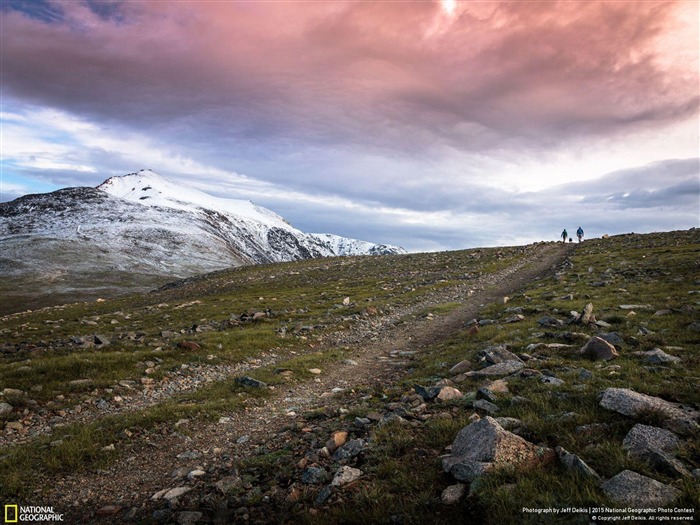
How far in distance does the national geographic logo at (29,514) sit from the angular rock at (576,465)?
8920 millimetres

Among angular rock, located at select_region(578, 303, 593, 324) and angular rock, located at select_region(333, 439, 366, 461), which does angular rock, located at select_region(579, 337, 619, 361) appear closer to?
angular rock, located at select_region(578, 303, 593, 324)

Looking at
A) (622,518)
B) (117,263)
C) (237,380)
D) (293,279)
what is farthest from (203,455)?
(117,263)

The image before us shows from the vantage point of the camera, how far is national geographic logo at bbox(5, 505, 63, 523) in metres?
6.92

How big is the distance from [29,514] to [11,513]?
0.32 metres

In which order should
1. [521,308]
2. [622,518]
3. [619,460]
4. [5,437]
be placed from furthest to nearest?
1. [521,308]
2. [5,437]
3. [619,460]
4. [622,518]

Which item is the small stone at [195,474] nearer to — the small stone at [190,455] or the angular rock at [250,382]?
the small stone at [190,455]

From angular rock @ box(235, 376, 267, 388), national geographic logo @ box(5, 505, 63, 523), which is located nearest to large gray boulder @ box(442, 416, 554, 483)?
national geographic logo @ box(5, 505, 63, 523)

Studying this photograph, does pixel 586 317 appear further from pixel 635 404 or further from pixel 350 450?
pixel 350 450

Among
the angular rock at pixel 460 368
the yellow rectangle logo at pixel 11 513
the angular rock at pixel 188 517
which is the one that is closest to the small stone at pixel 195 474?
the angular rock at pixel 188 517

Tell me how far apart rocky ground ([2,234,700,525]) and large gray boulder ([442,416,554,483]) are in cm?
2

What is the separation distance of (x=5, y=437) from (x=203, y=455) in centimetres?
605

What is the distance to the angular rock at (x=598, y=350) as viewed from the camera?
1036 cm

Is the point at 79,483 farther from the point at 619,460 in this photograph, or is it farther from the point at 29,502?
the point at 619,460

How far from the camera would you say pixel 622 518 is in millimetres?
4047
